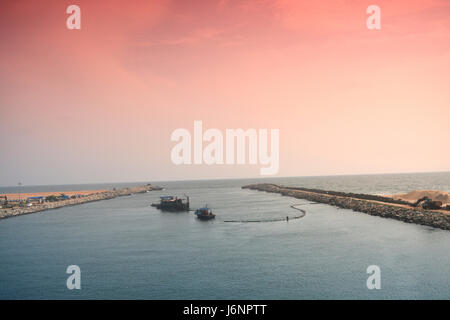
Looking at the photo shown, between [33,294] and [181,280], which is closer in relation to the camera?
[33,294]

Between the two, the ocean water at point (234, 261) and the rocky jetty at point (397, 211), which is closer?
the ocean water at point (234, 261)

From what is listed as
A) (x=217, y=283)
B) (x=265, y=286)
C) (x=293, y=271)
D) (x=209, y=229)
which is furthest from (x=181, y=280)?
(x=209, y=229)

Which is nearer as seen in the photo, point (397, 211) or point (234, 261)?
point (234, 261)

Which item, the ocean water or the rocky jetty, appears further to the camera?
the rocky jetty

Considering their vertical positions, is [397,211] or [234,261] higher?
[397,211]
